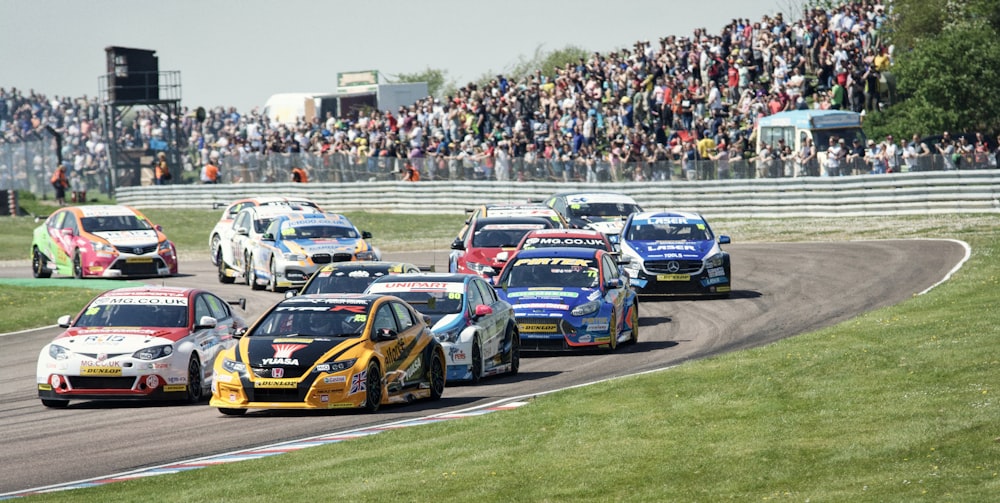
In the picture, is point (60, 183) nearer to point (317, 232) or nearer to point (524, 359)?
point (317, 232)

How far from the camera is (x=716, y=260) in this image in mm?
27141

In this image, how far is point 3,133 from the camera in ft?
228

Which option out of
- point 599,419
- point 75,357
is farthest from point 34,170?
point 599,419

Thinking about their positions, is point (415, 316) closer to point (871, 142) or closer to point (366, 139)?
point (871, 142)

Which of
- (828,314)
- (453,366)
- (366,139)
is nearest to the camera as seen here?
(453,366)

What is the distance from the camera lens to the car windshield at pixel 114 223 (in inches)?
1281

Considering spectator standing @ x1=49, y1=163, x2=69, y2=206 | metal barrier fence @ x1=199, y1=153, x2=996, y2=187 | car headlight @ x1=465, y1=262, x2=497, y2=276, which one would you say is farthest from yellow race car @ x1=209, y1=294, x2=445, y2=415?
spectator standing @ x1=49, y1=163, x2=69, y2=206

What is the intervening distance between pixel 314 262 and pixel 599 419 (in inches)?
649

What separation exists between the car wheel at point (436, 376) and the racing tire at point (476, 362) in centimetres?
118

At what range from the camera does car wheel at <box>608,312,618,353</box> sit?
2106 centimetres

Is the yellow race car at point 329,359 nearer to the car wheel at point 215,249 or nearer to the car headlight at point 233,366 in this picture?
the car headlight at point 233,366

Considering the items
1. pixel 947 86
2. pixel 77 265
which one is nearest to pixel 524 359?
pixel 77 265

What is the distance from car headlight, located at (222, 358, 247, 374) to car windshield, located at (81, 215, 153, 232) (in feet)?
59.0

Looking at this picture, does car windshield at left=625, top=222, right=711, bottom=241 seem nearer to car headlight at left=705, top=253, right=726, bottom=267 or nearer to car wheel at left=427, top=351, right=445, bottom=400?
car headlight at left=705, top=253, right=726, bottom=267
